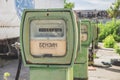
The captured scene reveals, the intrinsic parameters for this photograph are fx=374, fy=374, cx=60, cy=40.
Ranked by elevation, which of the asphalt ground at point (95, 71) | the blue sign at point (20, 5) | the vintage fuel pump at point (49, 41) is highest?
the blue sign at point (20, 5)

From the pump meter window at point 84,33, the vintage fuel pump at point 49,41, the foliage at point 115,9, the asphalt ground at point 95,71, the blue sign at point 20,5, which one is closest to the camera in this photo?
the vintage fuel pump at point 49,41

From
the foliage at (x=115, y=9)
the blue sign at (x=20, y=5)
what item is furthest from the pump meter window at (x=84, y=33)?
the foliage at (x=115, y=9)

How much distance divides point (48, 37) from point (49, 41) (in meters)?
0.04

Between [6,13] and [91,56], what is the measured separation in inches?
152

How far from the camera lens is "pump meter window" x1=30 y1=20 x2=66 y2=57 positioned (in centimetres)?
347

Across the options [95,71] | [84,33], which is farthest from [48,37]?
A: [95,71]

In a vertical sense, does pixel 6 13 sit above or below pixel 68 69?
above

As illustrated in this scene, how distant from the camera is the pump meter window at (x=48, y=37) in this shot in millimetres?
3473

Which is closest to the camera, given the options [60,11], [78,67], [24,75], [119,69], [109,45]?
[60,11]

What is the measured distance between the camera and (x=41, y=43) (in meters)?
3.48

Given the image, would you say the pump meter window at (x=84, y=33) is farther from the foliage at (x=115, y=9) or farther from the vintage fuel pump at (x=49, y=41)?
the foliage at (x=115, y=9)

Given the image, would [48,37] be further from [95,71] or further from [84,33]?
[95,71]

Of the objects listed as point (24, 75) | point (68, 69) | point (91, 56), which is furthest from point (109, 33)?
point (68, 69)

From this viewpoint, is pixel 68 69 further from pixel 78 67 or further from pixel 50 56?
pixel 78 67
